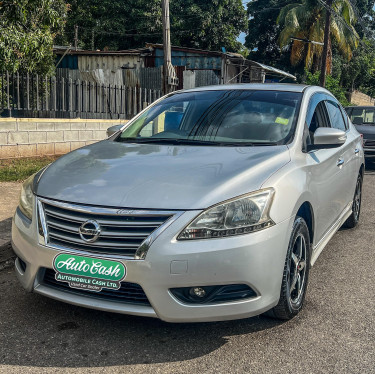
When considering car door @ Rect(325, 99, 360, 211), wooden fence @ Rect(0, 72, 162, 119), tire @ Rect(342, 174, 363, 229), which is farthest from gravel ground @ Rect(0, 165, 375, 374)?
wooden fence @ Rect(0, 72, 162, 119)

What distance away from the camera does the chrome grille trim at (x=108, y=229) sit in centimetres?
265

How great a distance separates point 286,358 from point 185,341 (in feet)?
1.97

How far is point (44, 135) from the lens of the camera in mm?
9836

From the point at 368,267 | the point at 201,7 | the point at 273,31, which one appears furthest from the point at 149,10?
the point at 368,267

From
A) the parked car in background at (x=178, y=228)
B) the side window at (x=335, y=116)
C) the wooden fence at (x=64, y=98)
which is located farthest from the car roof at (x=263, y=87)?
the wooden fence at (x=64, y=98)

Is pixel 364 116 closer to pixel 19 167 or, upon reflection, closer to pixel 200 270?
pixel 19 167

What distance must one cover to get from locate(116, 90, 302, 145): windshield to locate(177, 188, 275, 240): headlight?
923 millimetres

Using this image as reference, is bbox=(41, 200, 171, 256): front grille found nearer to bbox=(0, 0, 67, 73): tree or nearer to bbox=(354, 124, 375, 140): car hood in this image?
bbox=(0, 0, 67, 73): tree

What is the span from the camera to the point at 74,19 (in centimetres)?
3206

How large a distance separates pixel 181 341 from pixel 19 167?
647cm

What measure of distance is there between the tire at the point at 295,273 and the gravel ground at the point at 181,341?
12 cm

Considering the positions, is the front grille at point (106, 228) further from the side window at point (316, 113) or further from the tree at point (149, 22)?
the tree at point (149, 22)

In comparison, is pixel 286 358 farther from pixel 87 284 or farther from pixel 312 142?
pixel 312 142

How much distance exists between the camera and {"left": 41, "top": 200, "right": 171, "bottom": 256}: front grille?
266 centimetres
